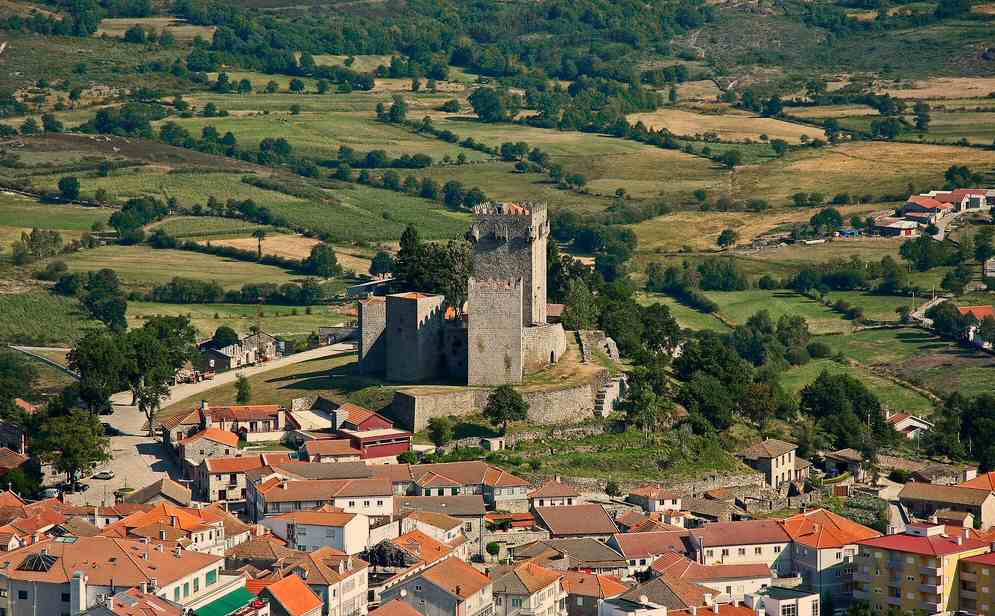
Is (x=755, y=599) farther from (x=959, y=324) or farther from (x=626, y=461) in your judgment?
(x=959, y=324)

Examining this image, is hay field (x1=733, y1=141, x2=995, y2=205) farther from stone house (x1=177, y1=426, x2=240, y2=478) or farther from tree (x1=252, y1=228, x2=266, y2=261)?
stone house (x1=177, y1=426, x2=240, y2=478)

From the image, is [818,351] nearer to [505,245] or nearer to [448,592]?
[505,245]

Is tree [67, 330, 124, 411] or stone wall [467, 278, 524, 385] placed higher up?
stone wall [467, 278, 524, 385]

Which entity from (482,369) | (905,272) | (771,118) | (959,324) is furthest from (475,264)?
(771,118)

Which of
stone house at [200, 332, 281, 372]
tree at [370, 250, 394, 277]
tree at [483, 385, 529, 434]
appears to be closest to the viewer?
tree at [483, 385, 529, 434]

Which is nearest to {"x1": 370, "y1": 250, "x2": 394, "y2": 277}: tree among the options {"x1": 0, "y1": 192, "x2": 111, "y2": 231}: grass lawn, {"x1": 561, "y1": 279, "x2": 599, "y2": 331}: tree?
{"x1": 0, "y1": 192, "x2": 111, "y2": 231}: grass lawn

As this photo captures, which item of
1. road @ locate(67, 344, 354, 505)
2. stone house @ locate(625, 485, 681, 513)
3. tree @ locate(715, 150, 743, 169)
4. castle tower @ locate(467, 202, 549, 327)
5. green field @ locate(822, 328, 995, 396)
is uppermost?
castle tower @ locate(467, 202, 549, 327)

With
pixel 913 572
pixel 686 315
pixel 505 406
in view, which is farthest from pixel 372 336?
pixel 686 315
